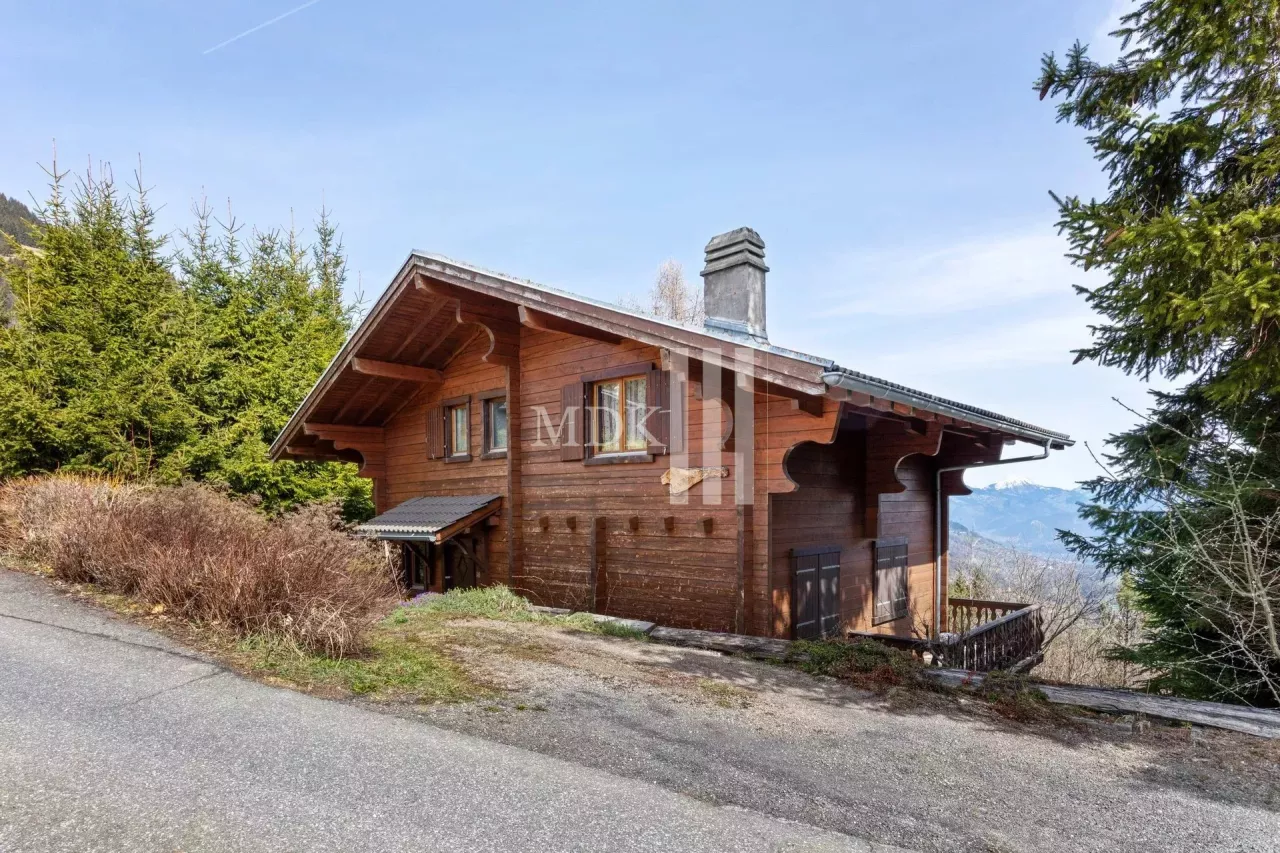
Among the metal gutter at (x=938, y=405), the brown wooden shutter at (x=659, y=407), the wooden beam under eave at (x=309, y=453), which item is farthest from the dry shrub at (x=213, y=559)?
the metal gutter at (x=938, y=405)

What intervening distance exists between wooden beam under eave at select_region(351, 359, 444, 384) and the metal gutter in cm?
777

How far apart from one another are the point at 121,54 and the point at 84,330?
291 inches

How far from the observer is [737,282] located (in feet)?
31.1

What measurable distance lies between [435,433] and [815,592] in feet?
23.2

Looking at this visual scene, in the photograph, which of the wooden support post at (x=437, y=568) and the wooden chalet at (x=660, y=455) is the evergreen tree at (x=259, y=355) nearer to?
the wooden chalet at (x=660, y=455)

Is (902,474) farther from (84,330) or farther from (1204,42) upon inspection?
(84,330)

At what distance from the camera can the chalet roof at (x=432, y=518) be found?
9.76 meters

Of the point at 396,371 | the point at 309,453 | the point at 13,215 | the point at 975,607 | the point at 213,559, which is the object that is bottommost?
the point at 975,607

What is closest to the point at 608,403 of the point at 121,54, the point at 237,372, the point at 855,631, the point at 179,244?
the point at 855,631

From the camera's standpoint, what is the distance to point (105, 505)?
8.16m

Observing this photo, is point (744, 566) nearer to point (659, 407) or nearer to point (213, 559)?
point (659, 407)

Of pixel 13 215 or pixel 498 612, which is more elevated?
pixel 13 215

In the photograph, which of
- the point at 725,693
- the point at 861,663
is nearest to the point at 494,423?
the point at 725,693

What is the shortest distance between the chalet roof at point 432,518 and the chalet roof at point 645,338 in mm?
2502
